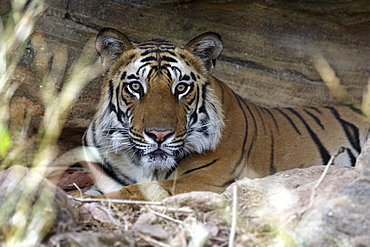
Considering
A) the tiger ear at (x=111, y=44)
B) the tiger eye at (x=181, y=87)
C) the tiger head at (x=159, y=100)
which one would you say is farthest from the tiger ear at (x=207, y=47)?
the tiger ear at (x=111, y=44)

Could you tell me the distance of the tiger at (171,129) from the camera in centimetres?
301

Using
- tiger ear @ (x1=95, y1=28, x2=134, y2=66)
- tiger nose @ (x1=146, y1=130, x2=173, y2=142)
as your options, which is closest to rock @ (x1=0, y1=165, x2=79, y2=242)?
tiger nose @ (x1=146, y1=130, x2=173, y2=142)

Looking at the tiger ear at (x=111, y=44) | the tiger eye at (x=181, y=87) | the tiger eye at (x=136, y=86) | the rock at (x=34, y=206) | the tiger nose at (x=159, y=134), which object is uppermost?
the tiger ear at (x=111, y=44)

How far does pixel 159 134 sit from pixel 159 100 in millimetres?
265

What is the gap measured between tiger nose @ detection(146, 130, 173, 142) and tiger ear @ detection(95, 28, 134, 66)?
2.55 feet

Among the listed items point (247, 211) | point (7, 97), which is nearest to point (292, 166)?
point (247, 211)

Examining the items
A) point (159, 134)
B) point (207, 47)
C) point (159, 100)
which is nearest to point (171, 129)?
point (159, 134)

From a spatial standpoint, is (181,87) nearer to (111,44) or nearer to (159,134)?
(159,134)

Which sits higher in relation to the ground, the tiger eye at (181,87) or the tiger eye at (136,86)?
the tiger eye at (181,87)

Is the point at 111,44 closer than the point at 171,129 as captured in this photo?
No

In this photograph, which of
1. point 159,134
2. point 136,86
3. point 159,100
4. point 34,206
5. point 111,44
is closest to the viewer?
point 34,206

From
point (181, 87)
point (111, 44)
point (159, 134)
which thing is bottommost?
point (159, 134)

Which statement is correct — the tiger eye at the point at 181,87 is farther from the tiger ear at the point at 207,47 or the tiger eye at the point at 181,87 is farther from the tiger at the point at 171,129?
the tiger ear at the point at 207,47

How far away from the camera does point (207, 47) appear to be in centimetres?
343
